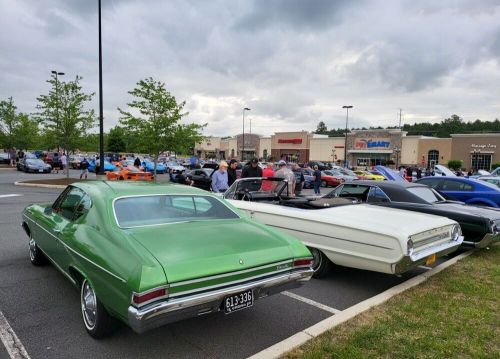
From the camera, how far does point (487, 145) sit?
5334 centimetres

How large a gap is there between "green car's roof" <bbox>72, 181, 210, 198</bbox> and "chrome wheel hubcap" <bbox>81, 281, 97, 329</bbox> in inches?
35.6

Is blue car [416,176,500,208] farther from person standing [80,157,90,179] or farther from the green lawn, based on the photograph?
person standing [80,157,90,179]

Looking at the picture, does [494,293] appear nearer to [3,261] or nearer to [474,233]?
[474,233]

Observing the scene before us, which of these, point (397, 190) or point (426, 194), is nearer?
point (397, 190)

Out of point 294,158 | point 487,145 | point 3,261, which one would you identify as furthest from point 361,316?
point 294,158

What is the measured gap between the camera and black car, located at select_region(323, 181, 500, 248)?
6.14m

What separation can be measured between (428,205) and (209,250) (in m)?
5.01

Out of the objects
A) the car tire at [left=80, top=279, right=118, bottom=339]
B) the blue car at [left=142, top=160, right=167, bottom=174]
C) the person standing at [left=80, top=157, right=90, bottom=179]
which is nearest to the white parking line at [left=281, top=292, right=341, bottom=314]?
the car tire at [left=80, top=279, right=118, bottom=339]

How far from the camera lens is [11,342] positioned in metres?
3.31

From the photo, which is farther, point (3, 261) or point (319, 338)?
point (3, 261)

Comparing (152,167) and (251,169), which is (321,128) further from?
(251,169)

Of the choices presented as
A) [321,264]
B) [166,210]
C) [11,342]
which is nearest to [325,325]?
[321,264]

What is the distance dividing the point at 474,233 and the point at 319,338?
4187 mm

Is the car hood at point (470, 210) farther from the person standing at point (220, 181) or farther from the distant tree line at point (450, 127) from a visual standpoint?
the distant tree line at point (450, 127)
